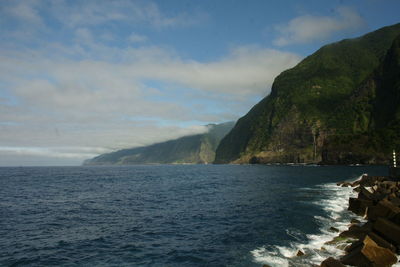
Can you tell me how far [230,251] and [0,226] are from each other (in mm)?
28167

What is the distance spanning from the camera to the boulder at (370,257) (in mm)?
19516

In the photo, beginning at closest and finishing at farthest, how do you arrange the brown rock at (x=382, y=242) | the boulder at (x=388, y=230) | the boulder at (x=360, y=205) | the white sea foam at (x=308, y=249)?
the white sea foam at (x=308, y=249)
the brown rock at (x=382, y=242)
the boulder at (x=388, y=230)
the boulder at (x=360, y=205)

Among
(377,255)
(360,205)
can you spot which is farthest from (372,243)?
(360,205)

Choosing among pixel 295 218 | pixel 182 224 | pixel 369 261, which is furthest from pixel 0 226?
pixel 369 261

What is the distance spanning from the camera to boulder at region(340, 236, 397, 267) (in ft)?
64.0

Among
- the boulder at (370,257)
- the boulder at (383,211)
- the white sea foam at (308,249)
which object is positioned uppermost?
the boulder at (383,211)

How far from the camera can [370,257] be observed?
770 inches

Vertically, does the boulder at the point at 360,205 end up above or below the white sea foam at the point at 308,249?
above

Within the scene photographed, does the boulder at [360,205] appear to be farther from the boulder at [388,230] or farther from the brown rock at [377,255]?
the brown rock at [377,255]

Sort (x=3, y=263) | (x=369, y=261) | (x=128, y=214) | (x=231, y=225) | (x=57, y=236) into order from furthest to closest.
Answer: (x=128, y=214), (x=231, y=225), (x=57, y=236), (x=3, y=263), (x=369, y=261)

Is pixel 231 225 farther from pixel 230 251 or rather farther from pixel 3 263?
pixel 3 263

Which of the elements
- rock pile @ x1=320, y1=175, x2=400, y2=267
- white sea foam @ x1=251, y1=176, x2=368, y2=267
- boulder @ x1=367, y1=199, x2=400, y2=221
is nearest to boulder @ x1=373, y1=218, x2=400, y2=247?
rock pile @ x1=320, y1=175, x2=400, y2=267

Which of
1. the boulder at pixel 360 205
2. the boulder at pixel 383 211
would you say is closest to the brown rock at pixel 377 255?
the boulder at pixel 383 211

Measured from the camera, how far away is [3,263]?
922 inches
